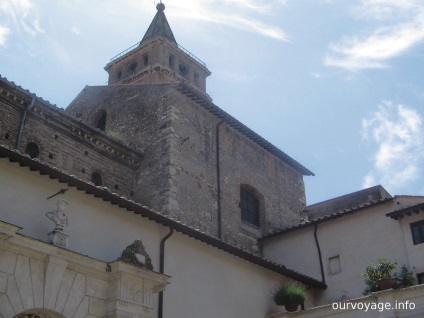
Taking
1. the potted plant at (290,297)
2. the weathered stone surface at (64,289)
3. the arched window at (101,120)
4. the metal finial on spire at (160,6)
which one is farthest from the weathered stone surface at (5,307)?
the metal finial on spire at (160,6)

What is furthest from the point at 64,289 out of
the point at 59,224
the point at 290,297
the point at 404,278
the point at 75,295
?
the point at 404,278

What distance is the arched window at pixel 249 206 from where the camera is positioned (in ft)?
Answer: 69.6

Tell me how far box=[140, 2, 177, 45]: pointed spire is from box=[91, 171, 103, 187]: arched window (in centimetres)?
2206

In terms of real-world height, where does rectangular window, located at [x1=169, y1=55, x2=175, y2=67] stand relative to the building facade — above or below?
above

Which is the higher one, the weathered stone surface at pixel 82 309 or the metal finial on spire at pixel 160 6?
the metal finial on spire at pixel 160 6

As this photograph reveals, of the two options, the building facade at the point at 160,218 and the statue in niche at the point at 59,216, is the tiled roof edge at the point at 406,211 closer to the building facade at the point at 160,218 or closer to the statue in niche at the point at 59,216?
the building facade at the point at 160,218

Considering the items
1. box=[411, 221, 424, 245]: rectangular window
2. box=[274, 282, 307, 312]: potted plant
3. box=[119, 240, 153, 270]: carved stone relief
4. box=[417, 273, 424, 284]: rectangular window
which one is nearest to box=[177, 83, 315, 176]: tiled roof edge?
box=[411, 221, 424, 245]: rectangular window

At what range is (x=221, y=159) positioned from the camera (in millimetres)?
20828

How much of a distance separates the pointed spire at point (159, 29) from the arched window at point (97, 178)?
2206 centimetres

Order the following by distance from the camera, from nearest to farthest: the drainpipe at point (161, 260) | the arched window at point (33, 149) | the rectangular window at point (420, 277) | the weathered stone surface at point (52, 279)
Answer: the weathered stone surface at point (52, 279) → the drainpipe at point (161, 260) → the rectangular window at point (420, 277) → the arched window at point (33, 149)

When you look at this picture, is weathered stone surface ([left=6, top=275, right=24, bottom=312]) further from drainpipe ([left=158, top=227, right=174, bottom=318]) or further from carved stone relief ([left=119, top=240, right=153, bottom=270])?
drainpipe ([left=158, top=227, right=174, bottom=318])

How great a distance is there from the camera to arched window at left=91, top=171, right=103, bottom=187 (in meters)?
18.0

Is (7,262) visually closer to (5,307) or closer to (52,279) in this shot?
(5,307)

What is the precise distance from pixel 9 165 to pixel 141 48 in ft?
93.3
